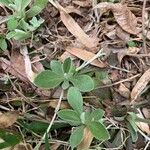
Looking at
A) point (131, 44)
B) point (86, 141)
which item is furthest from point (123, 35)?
point (86, 141)

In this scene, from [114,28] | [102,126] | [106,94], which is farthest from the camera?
[114,28]

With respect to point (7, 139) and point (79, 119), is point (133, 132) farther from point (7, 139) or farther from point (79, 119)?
point (7, 139)

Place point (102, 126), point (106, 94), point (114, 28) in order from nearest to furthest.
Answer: point (102, 126)
point (106, 94)
point (114, 28)

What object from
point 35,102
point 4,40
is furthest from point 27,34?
point 35,102

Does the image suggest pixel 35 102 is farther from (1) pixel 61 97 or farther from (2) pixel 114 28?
(2) pixel 114 28

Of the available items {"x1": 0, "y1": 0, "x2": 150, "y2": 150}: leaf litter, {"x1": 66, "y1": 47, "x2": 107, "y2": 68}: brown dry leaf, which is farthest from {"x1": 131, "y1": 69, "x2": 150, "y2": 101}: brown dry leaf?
{"x1": 66, "y1": 47, "x2": 107, "y2": 68}: brown dry leaf

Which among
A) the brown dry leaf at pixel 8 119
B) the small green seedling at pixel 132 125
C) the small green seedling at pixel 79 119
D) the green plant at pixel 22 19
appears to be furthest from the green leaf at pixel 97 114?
the green plant at pixel 22 19

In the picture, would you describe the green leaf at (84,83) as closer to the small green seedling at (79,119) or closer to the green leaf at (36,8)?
the small green seedling at (79,119)
